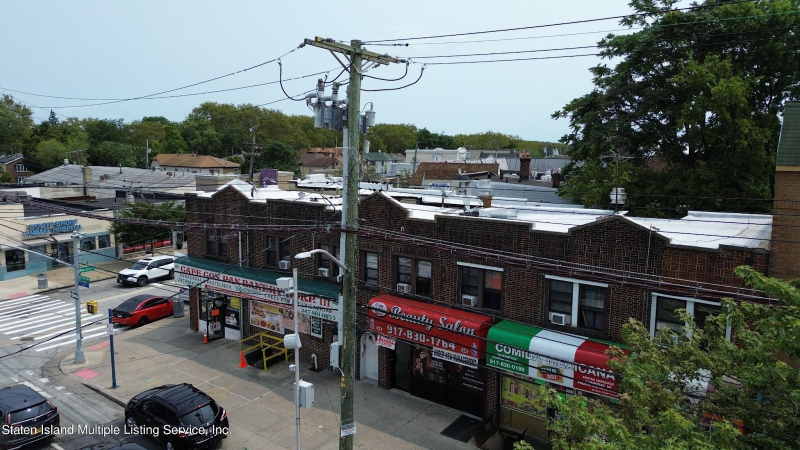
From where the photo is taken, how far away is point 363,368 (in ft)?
67.3

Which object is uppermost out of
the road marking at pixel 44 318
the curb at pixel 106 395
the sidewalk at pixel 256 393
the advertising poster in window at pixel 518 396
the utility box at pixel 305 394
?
the utility box at pixel 305 394

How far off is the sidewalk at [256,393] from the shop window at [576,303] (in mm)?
4608

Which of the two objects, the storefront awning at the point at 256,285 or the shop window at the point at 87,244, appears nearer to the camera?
the storefront awning at the point at 256,285

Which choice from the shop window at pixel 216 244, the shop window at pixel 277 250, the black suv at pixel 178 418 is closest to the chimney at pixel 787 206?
the black suv at pixel 178 418

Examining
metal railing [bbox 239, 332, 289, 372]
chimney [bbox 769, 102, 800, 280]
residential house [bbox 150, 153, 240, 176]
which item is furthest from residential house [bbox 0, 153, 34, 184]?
chimney [bbox 769, 102, 800, 280]

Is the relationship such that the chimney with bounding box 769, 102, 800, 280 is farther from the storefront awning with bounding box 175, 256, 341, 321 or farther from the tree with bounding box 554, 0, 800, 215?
the storefront awning with bounding box 175, 256, 341, 321

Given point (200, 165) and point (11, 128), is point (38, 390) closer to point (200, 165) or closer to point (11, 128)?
point (200, 165)

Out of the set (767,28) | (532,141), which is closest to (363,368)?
(767,28)

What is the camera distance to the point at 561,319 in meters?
15.6

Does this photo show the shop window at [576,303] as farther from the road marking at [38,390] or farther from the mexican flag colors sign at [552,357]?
the road marking at [38,390]

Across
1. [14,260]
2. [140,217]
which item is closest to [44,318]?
[14,260]

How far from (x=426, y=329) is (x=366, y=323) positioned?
121 inches

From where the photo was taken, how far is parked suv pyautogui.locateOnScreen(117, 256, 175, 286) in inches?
1427

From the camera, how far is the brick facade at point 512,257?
44.3 ft
